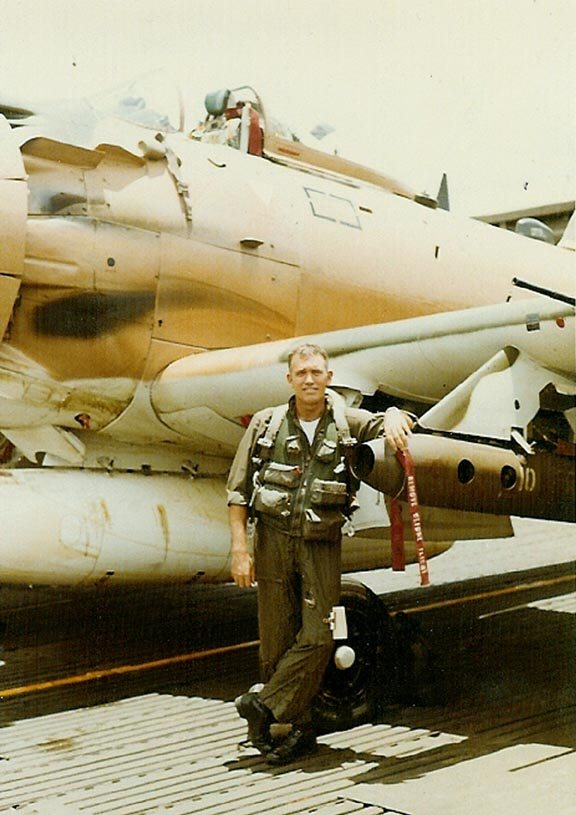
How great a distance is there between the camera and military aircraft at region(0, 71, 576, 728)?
13.6ft

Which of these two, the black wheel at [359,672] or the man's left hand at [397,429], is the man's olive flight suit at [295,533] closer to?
the man's left hand at [397,429]

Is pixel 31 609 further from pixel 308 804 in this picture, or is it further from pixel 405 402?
pixel 308 804

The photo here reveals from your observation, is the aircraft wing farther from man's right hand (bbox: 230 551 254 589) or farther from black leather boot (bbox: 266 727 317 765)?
black leather boot (bbox: 266 727 317 765)

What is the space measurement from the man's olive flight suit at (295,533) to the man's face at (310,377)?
0.10 m

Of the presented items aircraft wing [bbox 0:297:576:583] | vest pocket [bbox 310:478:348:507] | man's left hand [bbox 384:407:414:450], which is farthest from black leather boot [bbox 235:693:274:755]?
man's left hand [bbox 384:407:414:450]

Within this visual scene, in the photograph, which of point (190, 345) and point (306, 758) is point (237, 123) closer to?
point (190, 345)

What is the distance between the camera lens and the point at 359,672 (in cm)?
433

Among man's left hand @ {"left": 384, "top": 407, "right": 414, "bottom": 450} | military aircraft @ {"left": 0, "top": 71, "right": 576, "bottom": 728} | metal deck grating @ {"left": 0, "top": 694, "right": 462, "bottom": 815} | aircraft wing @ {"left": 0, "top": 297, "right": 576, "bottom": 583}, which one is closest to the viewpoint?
metal deck grating @ {"left": 0, "top": 694, "right": 462, "bottom": 815}

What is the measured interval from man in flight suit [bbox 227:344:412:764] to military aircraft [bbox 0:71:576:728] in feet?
1.23

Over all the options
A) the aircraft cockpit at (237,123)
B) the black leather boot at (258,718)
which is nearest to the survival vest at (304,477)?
the black leather boot at (258,718)

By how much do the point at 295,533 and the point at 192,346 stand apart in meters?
1.80

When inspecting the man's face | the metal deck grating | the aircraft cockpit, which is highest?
the aircraft cockpit

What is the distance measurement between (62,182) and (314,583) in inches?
92.7

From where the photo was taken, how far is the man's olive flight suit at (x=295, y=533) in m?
3.63
